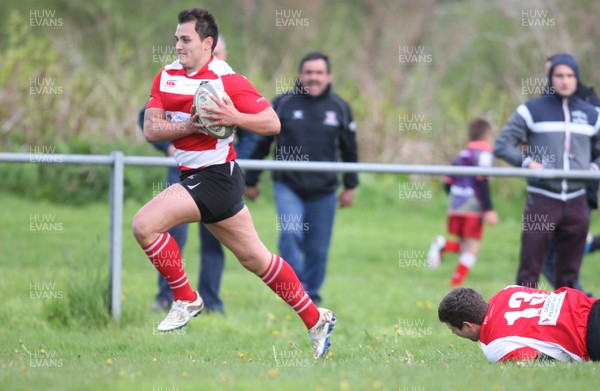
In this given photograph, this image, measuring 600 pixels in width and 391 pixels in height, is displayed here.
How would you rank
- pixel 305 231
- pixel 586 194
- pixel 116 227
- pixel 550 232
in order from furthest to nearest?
pixel 305 231 < pixel 586 194 < pixel 550 232 < pixel 116 227

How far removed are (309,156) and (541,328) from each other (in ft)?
13.5

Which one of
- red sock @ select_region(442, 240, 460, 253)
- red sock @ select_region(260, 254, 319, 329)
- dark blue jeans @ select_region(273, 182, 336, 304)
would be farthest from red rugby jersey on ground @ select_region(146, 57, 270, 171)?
→ red sock @ select_region(442, 240, 460, 253)

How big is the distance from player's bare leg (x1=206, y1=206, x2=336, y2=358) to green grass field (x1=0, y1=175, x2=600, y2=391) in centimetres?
26

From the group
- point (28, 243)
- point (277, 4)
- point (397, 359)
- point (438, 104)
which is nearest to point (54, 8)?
point (277, 4)

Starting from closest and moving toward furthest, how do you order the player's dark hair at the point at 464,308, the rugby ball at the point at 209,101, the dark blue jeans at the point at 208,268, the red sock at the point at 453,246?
the rugby ball at the point at 209,101
the player's dark hair at the point at 464,308
the dark blue jeans at the point at 208,268
the red sock at the point at 453,246

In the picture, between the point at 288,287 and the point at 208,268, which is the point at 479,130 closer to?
the point at 208,268

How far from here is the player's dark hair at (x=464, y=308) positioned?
662 centimetres

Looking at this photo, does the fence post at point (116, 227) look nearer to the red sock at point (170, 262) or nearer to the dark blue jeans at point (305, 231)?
the red sock at point (170, 262)

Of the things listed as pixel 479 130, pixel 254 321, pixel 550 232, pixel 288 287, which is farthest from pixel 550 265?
pixel 288 287

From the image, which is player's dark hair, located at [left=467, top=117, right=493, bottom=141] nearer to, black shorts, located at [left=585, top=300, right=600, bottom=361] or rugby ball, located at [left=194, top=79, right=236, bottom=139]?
black shorts, located at [left=585, top=300, right=600, bottom=361]

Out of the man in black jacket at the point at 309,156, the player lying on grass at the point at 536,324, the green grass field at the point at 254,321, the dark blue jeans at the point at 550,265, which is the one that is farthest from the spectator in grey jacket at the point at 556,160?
the player lying on grass at the point at 536,324

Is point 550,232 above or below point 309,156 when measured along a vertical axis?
below

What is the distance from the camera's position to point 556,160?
924cm

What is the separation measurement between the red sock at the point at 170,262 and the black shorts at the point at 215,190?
0.28 meters
